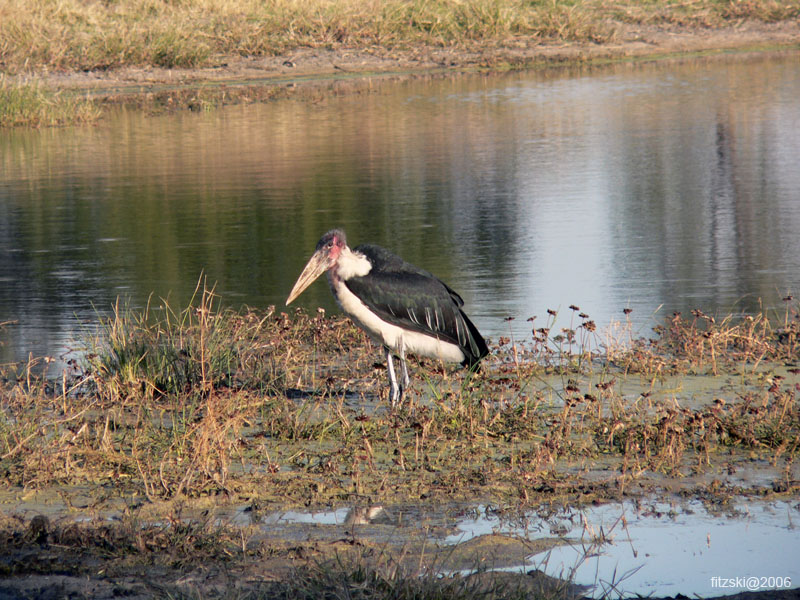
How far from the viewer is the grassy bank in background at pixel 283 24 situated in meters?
27.0

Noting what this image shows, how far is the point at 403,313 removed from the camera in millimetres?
6902

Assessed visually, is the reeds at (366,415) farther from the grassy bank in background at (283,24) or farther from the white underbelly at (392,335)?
the grassy bank in background at (283,24)

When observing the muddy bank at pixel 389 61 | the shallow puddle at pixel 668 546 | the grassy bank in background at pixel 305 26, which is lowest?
the shallow puddle at pixel 668 546

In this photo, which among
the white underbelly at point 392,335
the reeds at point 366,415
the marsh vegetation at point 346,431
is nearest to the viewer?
the marsh vegetation at point 346,431

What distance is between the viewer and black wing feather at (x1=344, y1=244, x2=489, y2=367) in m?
6.87

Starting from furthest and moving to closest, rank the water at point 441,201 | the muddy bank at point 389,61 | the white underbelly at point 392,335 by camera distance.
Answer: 1. the muddy bank at point 389,61
2. the water at point 441,201
3. the white underbelly at point 392,335

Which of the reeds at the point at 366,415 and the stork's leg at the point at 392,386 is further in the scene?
the stork's leg at the point at 392,386

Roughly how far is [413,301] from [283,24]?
23.3 metres

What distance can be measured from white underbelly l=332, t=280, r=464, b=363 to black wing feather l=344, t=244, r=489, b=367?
32 millimetres

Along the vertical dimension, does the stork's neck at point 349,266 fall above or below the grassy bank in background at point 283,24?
below

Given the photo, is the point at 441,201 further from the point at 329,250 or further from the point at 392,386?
the point at 392,386

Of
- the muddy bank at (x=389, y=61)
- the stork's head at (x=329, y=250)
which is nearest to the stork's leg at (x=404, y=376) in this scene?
the stork's head at (x=329, y=250)

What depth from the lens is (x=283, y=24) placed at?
1148 inches

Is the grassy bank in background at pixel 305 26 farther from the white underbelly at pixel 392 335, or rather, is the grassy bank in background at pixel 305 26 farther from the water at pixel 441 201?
the white underbelly at pixel 392 335
